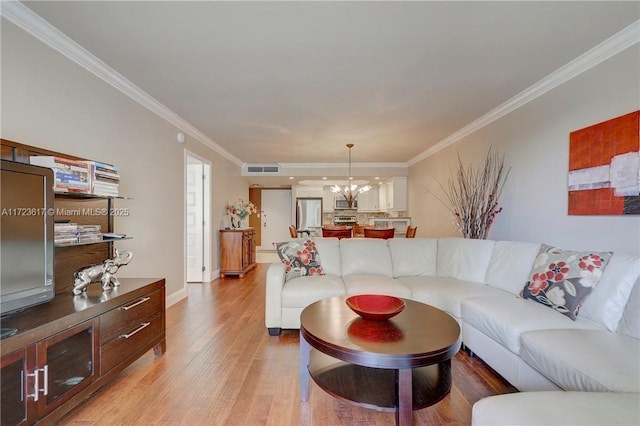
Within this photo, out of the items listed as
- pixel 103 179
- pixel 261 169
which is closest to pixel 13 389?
pixel 103 179

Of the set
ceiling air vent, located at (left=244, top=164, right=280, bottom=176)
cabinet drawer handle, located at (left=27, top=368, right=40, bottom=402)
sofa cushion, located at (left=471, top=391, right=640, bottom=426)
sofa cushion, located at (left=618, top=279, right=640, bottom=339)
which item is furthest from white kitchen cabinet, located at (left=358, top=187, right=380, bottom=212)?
cabinet drawer handle, located at (left=27, top=368, right=40, bottom=402)

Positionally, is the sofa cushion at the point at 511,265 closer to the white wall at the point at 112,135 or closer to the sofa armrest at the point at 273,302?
the sofa armrest at the point at 273,302

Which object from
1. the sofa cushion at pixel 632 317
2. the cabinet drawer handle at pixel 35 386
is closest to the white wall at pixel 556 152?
the sofa cushion at pixel 632 317

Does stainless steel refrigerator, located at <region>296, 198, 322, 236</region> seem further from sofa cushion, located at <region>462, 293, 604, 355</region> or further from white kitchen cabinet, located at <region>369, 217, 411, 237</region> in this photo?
sofa cushion, located at <region>462, 293, 604, 355</region>

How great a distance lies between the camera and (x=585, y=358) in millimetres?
1387

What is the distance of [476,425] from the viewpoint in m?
1.06

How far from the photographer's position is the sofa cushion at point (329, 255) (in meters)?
3.40

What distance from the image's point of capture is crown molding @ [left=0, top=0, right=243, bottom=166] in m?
1.79

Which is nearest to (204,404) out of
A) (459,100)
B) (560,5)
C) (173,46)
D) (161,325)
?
(161,325)

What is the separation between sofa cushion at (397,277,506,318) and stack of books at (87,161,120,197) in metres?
2.76

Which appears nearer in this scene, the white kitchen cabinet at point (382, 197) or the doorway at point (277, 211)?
the white kitchen cabinet at point (382, 197)

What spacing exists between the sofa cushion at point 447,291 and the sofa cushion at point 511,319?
0.15m

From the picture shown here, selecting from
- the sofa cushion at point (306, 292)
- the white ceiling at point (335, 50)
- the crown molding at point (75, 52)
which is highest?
the white ceiling at point (335, 50)

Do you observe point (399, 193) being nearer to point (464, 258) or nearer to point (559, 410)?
point (464, 258)
